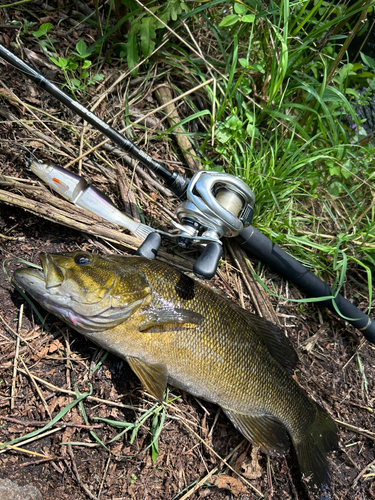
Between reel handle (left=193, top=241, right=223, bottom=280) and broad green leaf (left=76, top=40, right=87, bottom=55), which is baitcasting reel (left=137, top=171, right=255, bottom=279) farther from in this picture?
broad green leaf (left=76, top=40, right=87, bottom=55)

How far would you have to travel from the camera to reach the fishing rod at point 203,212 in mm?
2651

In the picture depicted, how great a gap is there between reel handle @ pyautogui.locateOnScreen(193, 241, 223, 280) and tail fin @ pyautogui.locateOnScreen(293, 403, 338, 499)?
1.47 m

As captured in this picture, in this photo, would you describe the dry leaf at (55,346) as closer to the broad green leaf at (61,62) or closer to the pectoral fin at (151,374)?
the pectoral fin at (151,374)

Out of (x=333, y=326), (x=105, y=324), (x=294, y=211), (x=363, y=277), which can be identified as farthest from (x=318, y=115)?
(x=105, y=324)

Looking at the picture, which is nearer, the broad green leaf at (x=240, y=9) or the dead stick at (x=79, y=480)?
the dead stick at (x=79, y=480)

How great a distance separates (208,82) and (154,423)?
2992 mm

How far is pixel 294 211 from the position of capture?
3.83m

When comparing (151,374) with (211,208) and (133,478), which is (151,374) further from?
(211,208)

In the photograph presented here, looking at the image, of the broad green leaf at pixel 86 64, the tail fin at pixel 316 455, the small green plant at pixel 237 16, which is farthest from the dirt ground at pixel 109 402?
the small green plant at pixel 237 16

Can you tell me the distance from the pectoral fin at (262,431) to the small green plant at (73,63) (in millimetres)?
3125

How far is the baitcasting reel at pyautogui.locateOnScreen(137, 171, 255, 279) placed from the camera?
263 centimetres

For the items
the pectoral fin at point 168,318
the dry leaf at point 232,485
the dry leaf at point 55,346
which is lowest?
the dry leaf at point 232,485

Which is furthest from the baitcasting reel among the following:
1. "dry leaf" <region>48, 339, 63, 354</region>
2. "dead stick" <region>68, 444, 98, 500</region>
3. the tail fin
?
the tail fin

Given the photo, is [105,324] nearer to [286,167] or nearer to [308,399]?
[308,399]
